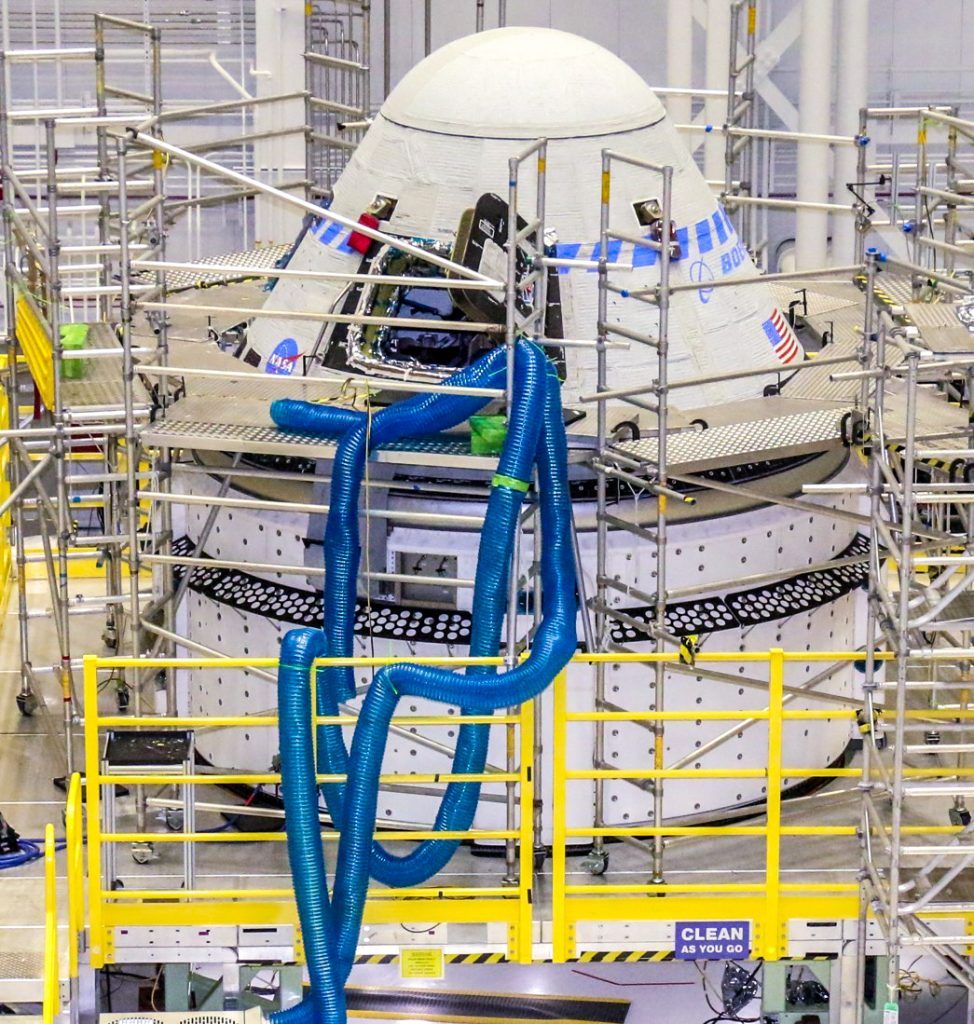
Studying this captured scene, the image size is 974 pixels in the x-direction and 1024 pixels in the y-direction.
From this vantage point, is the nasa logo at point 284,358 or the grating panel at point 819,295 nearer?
the nasa logo at point 284,358

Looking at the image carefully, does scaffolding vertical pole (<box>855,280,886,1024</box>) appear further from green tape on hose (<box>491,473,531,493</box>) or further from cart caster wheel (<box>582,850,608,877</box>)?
green tape on hose (<box>491,473,531,493</box>)

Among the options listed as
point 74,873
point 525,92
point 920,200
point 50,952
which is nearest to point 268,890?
point 74,873

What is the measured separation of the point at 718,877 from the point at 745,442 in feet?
10.0

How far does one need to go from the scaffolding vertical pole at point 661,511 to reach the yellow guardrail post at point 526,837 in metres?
0.88

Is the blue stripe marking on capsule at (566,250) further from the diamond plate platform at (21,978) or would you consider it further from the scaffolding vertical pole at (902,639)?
the diamond plate platform at (21,978)

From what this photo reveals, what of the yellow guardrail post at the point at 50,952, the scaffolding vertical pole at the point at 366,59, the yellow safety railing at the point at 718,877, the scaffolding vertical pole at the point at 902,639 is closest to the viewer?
the yellow guardrail post at the point at 50,952

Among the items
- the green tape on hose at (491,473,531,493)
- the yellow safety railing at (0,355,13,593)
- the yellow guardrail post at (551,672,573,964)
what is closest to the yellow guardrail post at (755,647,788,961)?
the yellow guardrail post at (551,672,573,964)

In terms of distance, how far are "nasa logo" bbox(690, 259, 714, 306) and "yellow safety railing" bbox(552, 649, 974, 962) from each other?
2.98 m

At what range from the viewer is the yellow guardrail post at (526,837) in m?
17.2

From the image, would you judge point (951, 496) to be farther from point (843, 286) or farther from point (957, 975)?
point (843, 286)

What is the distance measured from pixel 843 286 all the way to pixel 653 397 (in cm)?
450

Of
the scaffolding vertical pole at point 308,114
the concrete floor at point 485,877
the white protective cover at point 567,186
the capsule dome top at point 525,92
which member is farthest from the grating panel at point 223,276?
the concrete floor at point 485,877

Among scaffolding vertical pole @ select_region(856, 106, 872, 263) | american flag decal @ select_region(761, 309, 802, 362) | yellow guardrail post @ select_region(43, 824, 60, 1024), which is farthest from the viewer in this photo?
american flag decal @ select_region(761, 309, 802, 362)

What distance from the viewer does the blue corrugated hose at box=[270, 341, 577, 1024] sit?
16.8 m
